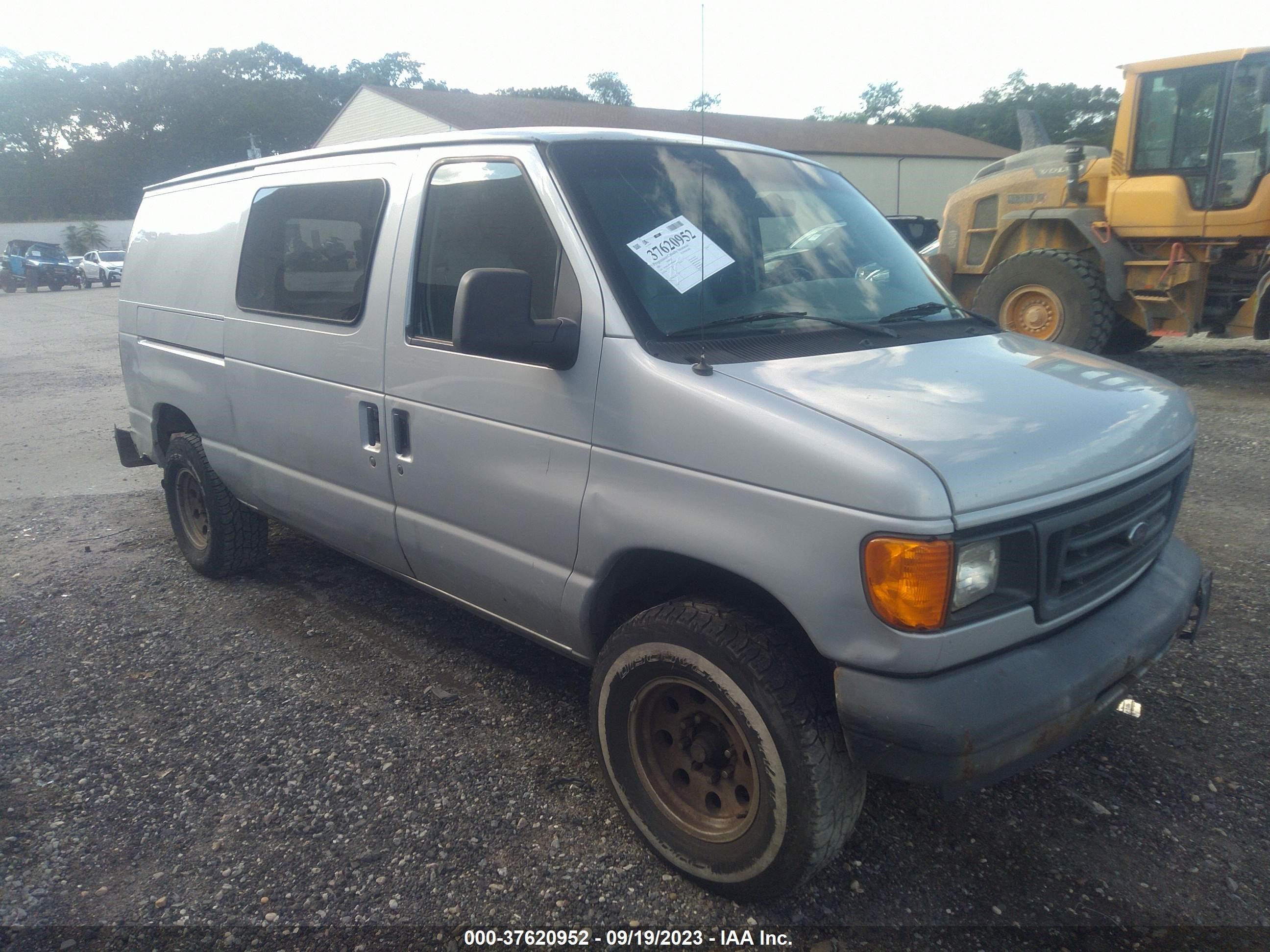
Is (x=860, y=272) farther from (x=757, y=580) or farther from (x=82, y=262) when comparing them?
(x=82, y=262)

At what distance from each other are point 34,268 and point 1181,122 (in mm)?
40764

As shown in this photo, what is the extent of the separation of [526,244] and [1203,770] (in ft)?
9.13

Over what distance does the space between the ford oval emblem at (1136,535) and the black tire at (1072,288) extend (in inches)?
284

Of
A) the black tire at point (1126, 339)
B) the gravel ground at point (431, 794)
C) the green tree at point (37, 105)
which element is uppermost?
the green tree at point (37, 105)

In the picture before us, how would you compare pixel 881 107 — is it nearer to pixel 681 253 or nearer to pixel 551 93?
pixel 551 93

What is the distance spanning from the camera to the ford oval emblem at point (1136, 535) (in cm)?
248

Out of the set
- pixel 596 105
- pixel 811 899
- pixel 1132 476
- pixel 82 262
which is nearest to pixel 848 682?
pixel 811 899

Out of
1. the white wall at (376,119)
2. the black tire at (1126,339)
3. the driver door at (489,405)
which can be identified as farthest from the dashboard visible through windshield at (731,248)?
the white wall at (376,119)

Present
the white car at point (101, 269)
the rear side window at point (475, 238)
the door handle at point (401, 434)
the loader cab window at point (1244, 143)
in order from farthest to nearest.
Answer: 1. the white car at point (101, 269)
2. the loader cab window at point (1244, 143)
3. the door handle at point (401, 434)
4. the rear side window at point (475, 238)

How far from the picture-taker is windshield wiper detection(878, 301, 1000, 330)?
3.11m

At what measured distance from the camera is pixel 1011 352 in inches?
115

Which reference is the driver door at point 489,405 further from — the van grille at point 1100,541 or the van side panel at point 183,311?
the van side panel at point 183,311

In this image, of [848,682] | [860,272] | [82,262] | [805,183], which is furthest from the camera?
[82,262]

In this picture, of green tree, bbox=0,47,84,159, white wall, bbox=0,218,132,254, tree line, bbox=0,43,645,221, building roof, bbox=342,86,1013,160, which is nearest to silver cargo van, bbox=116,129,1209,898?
building roof, bbox=342,86,1013,160
